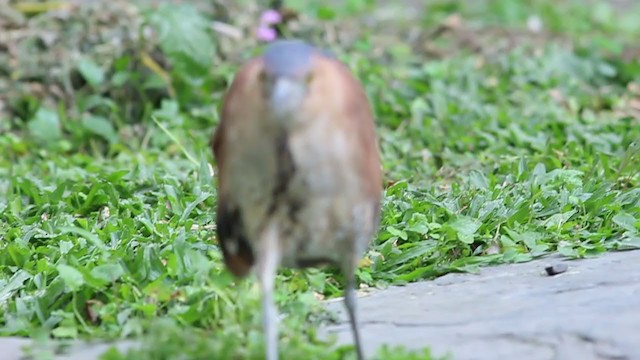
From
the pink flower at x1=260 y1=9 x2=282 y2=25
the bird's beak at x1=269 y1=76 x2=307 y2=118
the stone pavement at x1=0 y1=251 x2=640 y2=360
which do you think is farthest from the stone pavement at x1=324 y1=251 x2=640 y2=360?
the pink flower at x1=260 y1=9 x2=282 y2=25

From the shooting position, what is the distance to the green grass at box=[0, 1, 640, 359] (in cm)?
360

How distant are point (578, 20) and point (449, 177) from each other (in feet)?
14.4

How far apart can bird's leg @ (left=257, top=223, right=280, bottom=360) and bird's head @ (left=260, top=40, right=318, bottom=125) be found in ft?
1.23

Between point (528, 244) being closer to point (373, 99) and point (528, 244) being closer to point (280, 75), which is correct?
point (280, 75)

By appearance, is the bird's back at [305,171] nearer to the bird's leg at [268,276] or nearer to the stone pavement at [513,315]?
the bird's leg at [268,276]

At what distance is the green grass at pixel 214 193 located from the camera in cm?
360

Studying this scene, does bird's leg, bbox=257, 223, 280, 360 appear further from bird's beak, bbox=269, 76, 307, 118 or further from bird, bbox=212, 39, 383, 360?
bird's beak, bbox=269, 76, 307, 118

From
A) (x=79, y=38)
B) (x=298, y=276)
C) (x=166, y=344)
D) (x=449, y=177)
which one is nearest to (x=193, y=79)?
(x=79, y=38)

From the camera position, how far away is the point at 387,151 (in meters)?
5.95

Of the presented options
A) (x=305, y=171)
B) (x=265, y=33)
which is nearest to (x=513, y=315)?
(x=305, y=171)

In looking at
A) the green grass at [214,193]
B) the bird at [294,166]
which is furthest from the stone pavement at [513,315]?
the bird at [294,166]

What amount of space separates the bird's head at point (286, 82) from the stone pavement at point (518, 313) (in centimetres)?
88

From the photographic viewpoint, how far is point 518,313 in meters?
3.54

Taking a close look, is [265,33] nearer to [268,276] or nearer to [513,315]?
[513,315]
